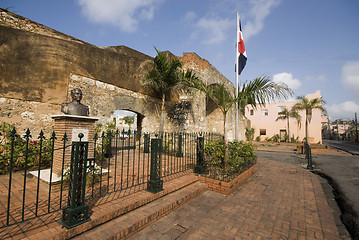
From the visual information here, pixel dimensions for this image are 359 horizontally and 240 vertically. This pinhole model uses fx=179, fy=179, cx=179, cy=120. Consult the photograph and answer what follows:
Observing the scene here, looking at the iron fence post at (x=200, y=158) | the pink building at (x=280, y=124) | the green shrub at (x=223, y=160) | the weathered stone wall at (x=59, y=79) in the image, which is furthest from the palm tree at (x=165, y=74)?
the pink building at (x=280, y=124)

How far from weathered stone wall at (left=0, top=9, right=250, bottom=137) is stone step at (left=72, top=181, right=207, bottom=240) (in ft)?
9.13

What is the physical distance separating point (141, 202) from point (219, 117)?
1095 centimetres

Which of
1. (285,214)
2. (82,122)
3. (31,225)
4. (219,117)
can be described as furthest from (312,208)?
(219,117)

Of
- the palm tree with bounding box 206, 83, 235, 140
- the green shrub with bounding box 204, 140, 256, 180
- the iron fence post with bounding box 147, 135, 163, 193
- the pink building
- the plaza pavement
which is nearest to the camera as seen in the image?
the plaza pavement

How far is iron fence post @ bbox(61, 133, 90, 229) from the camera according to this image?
7.66 ft

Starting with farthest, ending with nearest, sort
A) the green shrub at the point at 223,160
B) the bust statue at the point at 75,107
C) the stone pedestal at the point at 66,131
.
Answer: the green shrub at the point at 223,160
the bust statue at the point at 75,107
the stone pedestal at the point at 66,131

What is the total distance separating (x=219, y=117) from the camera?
13.4m

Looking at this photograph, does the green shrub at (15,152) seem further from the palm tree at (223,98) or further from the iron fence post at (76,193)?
the palm tree at (223,98)

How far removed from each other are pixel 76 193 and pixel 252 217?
293cm

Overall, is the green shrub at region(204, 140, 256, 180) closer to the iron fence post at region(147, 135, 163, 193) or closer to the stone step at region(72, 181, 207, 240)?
the stone step at region(72, 181, 207, 240)

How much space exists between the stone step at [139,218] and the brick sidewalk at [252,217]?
4.2 inches


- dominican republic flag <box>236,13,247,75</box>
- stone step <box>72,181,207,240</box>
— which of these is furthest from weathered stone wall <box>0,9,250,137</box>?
stone step <box>72,181,207,240</box>

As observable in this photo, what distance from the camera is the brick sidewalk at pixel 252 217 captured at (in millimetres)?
2721

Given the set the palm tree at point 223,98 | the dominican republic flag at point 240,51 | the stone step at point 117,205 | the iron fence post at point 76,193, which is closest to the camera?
the stone step at point 117,205
